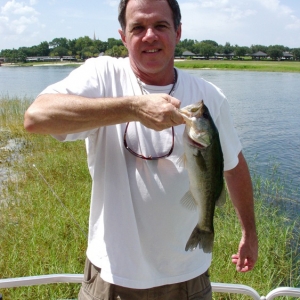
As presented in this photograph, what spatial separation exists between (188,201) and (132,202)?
12.4 inches

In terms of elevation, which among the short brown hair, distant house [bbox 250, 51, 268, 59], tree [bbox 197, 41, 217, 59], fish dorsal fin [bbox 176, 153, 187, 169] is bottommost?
distant house [bbox 250, 51, 268, 59]

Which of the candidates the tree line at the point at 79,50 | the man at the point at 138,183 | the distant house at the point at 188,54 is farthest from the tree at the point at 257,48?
the man at the point at 138,183

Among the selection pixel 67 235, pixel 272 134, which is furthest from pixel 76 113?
pixel 272 134

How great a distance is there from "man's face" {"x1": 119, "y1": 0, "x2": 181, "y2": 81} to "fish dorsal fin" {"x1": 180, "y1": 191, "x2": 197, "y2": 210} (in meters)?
0.74

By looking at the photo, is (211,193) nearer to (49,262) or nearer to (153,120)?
(153,120)

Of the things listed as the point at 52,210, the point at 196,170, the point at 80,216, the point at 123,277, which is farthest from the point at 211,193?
the point at 52,210

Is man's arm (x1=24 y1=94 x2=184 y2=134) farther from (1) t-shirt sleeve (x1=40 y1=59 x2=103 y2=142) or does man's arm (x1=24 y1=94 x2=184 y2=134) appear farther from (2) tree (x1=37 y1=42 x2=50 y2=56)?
(2) tree (x1=37 y1=42 x2=50 y2=56)

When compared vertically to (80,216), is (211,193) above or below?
above

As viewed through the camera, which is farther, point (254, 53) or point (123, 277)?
point (254, 53)

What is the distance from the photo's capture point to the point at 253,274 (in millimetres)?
4934

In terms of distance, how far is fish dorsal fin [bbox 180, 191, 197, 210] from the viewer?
2.15m

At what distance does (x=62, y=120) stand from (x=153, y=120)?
0.44 m

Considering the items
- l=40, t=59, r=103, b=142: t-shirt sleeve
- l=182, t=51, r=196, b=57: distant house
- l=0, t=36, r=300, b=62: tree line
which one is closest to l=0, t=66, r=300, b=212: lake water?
l=40, t=59, r=103, b=142: t-shirt sleeve

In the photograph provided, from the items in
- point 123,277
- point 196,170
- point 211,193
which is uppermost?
point 196,170
